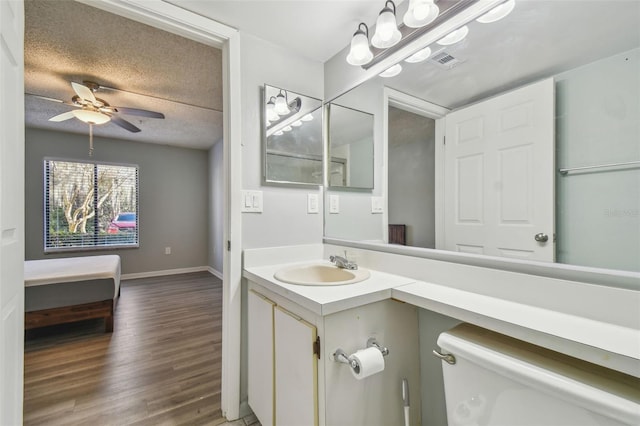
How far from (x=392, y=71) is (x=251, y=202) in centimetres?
106

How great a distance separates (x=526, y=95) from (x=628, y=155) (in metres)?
0.35

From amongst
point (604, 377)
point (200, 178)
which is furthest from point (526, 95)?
point (200, 178)

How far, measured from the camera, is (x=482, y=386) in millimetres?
740

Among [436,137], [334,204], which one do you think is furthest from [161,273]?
[436,137]

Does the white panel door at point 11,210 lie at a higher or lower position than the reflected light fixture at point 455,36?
lower

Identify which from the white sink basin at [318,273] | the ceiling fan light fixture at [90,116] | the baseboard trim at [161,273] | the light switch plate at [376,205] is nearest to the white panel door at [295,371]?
the white sink basin at [318,273]

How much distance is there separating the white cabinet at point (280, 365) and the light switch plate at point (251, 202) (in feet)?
1.50

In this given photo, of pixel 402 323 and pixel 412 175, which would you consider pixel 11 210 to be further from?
pixel 412 175

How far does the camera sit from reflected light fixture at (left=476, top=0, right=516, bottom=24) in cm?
97

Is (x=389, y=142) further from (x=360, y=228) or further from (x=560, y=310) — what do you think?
(x=560, y=310)

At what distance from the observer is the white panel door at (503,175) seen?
898 millimetres

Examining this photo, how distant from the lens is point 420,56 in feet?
4.22

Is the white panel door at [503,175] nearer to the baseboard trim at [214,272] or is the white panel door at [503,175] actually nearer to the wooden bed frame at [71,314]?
the wooden bed frame at [71,314]

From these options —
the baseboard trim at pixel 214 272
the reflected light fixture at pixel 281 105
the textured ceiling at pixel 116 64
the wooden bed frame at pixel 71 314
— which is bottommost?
the baseboard trim at pixel 214 272
